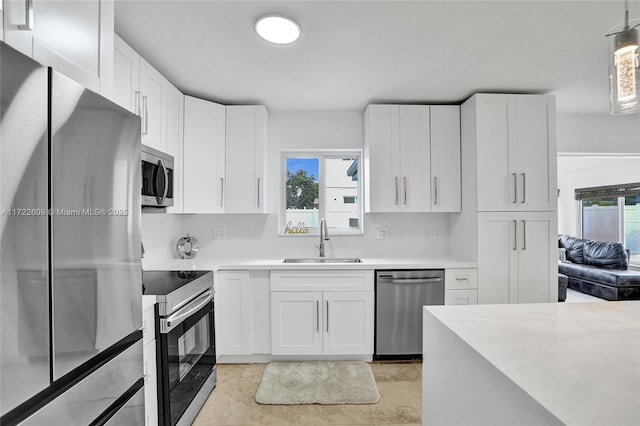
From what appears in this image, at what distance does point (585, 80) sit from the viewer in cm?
258

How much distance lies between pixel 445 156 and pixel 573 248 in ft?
14.7

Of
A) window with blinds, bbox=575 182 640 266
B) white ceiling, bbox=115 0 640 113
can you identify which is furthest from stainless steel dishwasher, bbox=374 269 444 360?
window with blinds, bbox=575 182 640 266

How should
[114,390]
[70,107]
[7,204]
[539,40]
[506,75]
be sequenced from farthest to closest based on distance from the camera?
[506,75]
[539,40]
[114,390]
[70,107]
[7,204]

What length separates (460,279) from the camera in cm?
276

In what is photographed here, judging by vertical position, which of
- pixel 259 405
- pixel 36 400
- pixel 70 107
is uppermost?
pixel 70 107

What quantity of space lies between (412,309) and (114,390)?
227 cm

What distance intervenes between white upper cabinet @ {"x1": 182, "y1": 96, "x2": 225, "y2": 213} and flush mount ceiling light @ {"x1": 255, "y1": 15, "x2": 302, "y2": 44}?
1.23 meters

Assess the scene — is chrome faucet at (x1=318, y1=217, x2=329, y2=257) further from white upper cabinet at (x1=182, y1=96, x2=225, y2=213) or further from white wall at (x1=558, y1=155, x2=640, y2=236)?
white wall at (x1=558, y1=155, x2=640, y2=236)

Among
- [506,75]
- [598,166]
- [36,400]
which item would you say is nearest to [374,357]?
[36,400]

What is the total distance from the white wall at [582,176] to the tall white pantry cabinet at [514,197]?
3.23m

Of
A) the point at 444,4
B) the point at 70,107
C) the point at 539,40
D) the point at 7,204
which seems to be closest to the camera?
the point at 7,204

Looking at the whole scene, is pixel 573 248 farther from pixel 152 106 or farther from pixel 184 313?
pixel 152 106

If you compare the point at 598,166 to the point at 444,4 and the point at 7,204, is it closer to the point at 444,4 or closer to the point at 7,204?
the point at 444,4

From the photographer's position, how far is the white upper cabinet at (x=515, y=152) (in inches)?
109
